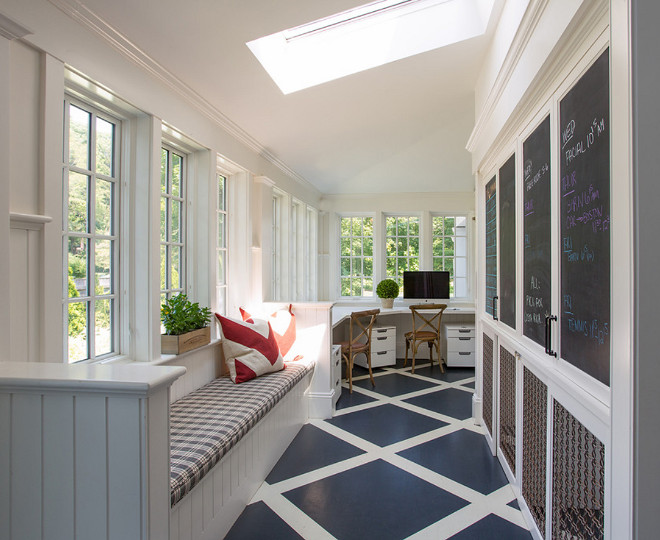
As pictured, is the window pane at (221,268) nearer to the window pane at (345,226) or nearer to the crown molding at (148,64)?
the crown molding at (148,64)

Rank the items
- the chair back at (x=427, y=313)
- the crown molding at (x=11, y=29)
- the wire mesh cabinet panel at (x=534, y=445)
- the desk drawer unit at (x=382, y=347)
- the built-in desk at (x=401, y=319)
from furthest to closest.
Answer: the built-in desk at (x=401, y=319), the desk drawer unit at (x=382, y=347), the chair back at (x=427, y=313), the wire mesh cabinet panel at (x=534, y=445), the crown molding at (x=11, y=29)

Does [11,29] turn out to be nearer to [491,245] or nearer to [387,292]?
[491,245]

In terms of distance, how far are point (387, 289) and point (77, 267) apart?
4248 millimetres

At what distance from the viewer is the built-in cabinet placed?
1.30 meters

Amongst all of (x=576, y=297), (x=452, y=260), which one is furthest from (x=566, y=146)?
(x=452, y=260)

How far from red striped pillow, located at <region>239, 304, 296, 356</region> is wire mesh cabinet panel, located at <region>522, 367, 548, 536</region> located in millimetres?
1915

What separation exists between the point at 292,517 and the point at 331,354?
1716 mm

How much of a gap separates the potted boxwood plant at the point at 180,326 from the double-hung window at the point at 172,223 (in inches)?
6.2

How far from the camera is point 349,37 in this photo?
10.0 ft

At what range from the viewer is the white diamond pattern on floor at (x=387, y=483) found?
2.14m

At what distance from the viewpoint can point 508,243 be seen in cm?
262

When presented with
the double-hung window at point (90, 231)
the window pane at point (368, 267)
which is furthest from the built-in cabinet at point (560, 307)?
the window pane at point (368, 267)

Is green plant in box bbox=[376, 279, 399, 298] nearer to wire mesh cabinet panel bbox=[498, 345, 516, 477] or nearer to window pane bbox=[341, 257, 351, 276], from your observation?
window pane bbox=[341, 257, 351, 276]

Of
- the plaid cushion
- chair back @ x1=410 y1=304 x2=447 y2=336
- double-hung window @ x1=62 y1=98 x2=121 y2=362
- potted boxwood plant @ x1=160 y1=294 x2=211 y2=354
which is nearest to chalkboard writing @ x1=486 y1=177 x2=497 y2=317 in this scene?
the plaid cushion
